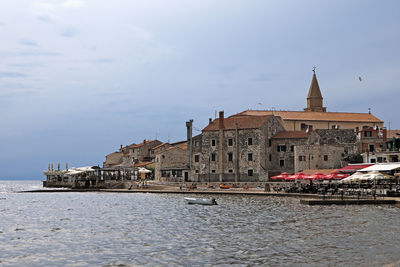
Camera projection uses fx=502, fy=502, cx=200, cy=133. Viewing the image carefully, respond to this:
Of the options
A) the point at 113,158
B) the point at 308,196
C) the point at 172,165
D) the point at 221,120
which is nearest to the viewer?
the point at 308,196

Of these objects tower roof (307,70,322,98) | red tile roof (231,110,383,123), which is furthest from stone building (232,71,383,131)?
tower roof (307,70,322,98)

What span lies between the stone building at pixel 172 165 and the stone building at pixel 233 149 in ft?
8.73

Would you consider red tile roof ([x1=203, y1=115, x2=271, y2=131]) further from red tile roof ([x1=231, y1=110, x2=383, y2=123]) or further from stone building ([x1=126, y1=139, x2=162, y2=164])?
stone building ([x1=126, y1=139, x2=162, y2=164])

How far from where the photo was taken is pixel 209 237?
2680cm

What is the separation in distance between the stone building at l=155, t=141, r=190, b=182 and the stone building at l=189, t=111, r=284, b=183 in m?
2.66

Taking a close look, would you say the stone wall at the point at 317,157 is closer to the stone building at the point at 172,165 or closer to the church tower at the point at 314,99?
the stone building at the point at 172,165

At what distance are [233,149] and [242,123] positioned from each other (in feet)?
13.9

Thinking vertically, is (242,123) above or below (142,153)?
above

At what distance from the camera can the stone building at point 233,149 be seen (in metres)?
74.5

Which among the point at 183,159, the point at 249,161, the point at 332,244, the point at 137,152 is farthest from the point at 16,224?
the point at 137,152

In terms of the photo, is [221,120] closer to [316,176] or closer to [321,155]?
[321,155]

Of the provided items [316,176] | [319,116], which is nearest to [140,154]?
[319,116]

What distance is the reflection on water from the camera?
20641 millimetres

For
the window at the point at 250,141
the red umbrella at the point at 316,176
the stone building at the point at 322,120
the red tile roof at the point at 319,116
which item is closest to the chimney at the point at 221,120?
the window at the point at 250,141
